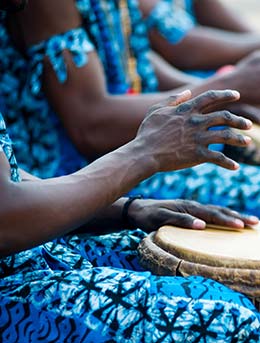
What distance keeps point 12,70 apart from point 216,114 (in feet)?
3.19

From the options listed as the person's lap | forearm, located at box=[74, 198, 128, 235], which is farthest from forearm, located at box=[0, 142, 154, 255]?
forearm, located at box=[74, 198, 128, 235]

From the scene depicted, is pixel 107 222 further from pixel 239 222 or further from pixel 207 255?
pixel 207 255

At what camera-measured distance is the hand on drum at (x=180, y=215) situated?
7.35ft

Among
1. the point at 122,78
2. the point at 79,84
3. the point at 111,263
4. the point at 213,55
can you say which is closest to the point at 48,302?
the point at 111,263

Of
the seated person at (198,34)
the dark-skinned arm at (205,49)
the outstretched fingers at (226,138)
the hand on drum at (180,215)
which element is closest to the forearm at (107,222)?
the hand on drum at (180,215)

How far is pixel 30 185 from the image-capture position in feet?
6.08

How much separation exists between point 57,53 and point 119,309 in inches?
44.6

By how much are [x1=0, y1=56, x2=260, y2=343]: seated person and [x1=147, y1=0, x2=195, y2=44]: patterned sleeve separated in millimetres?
1901

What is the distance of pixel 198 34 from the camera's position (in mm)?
4145

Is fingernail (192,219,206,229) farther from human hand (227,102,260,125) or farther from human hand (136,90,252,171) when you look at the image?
human hand (227,102,260,125)

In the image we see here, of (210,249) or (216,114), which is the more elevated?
(216,114)

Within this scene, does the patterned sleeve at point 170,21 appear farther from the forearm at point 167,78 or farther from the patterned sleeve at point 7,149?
the patterned sleeve at point 7,149

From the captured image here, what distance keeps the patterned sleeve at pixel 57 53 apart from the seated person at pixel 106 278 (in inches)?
29.4

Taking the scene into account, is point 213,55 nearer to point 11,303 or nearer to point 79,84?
point 79,84
